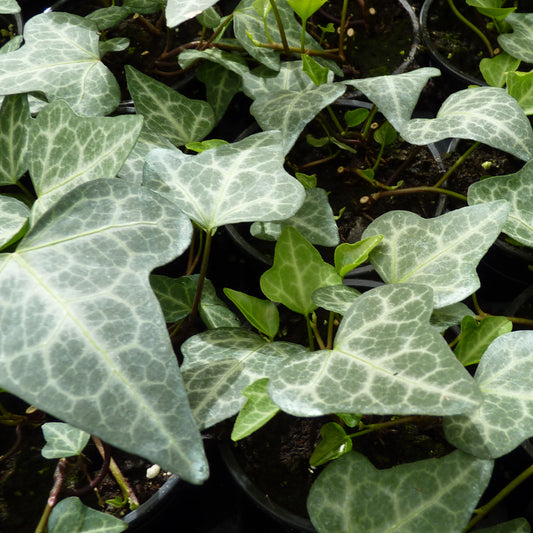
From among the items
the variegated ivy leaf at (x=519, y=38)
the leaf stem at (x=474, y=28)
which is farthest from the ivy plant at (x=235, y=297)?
the leaf stem at (x=474, y=28)

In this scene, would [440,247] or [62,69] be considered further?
[62,69]

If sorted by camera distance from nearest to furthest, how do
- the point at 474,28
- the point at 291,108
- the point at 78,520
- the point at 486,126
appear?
the point at 78,520
the point at 486,126
the point at 291,108
the point at 474,28

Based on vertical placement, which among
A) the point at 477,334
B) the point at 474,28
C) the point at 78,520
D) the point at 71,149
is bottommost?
the point at 78,520

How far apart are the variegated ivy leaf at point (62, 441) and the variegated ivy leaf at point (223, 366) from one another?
0.62 feet

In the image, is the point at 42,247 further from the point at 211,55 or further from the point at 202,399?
the point at 211,55

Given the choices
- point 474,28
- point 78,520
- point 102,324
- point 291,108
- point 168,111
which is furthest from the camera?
point 474,28

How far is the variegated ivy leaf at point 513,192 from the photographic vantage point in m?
0.80

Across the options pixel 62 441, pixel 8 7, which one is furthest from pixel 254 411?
pixel 8 7

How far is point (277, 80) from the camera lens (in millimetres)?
1042

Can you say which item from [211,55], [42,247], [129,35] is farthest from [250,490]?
[129,35]

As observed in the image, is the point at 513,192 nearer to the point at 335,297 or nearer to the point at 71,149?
the point at 335,297

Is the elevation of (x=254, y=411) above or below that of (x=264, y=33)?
below

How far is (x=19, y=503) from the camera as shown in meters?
0.84

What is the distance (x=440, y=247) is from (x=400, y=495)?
0.32m
